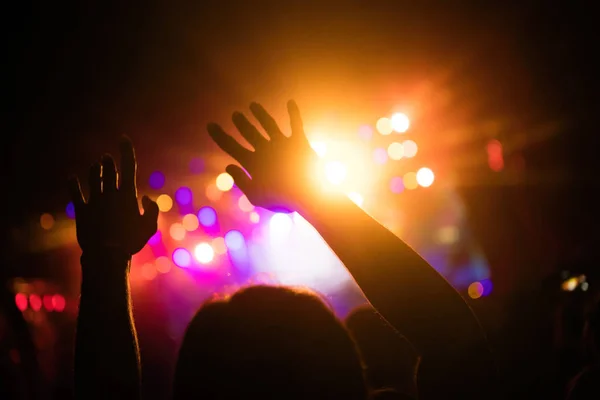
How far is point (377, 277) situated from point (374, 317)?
52.3 inches

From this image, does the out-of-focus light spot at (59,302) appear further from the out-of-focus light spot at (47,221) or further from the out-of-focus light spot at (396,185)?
the out-of-focus light spot at (396,185)

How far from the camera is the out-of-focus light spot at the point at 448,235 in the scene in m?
7.84

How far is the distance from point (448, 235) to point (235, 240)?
4080mm

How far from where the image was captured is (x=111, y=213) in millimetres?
1269

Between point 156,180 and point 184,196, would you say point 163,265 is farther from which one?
point 156,180

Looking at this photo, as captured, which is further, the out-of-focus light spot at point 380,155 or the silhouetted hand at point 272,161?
the out-of-focus light spot at point 380,155

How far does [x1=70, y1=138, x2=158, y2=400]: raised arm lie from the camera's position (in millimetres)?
1168

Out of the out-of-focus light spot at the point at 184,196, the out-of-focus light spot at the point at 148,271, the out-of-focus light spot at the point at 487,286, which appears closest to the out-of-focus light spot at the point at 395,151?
the out-of-focus light spot at the point at 487,286

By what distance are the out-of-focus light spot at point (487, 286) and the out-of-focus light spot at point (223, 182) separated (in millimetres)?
4581

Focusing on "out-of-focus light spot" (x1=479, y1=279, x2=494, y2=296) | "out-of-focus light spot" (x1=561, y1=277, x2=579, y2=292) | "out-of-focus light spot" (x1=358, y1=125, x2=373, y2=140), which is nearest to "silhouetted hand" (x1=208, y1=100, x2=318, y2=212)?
"out-of-focus light spot" (x1=561, y1=277, x2=579, y2=292)

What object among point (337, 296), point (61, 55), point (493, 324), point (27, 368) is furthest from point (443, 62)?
point (27, 368)

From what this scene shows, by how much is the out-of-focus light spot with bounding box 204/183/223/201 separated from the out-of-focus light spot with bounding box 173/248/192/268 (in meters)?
1.32

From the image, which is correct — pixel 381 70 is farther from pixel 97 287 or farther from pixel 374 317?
pixel 97 287

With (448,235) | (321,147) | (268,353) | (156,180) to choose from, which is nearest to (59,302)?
(156,180)
